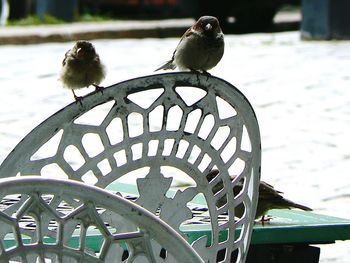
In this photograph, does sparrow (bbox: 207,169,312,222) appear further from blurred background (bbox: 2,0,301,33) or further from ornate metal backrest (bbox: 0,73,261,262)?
blurred background (bbox: 2,0,301,33)

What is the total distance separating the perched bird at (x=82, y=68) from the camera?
4.38m

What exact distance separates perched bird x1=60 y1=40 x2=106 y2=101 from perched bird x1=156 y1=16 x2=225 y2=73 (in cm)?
30

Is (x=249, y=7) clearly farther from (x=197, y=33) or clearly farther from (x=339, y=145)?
(x=197, y=33)

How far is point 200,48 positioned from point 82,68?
0.52 metres

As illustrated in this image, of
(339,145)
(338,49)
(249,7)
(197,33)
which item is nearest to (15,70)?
(338,49)

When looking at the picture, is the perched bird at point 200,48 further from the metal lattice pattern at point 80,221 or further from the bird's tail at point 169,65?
the metal lattice pattern at point 80,221

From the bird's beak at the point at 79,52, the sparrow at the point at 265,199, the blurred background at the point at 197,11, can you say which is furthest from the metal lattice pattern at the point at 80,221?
the blurred background at the point at 197,11

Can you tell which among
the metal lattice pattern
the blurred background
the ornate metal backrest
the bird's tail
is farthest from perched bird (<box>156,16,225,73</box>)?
the blurred background

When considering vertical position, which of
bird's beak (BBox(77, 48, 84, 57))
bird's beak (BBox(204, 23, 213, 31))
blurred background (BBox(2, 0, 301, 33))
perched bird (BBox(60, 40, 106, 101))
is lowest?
blurred background (BBox(2, 0, 301, 33))

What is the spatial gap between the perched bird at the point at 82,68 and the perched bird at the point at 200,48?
1.00 feet

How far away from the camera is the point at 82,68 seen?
4.38 meters

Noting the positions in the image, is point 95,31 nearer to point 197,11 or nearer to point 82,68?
point 197,11

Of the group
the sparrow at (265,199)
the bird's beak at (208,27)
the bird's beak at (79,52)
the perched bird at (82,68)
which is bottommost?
the sparrow at (265,199)

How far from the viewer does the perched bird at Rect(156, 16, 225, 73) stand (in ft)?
13.4
